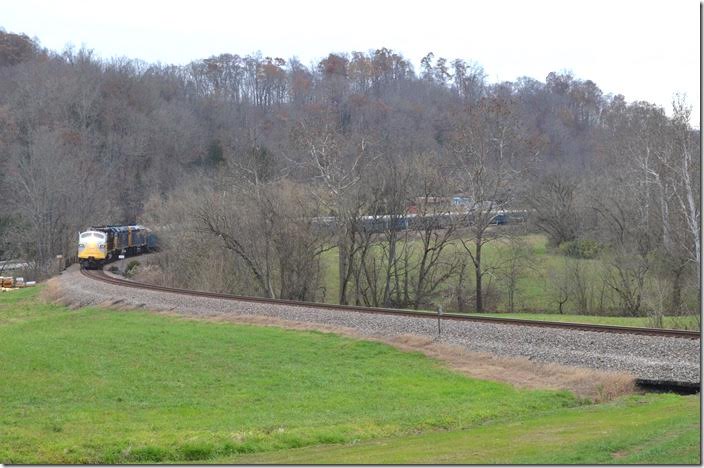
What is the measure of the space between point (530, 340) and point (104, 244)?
38.1m

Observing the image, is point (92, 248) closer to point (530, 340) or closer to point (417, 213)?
point (417, 213)

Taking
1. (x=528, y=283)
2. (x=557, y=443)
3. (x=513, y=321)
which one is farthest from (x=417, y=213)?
(x=557, y=443)

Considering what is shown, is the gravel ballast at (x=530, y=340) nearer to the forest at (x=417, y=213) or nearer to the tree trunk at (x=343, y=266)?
the forest at (x=417, y=213)

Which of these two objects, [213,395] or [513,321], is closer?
[213,395]

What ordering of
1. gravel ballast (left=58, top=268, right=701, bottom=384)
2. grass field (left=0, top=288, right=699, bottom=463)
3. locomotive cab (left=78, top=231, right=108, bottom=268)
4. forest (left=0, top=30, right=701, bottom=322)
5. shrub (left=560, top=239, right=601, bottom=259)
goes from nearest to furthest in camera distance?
grass field (left=0, top=288, right=699, bottom=463) → gravel ballast (left=58, top=268, right=701, bottom=384) → forest (left=0, top=30, right=701, bottom=322) → locomotive cab (left=78, top=231, right=108, bottom=268) → shrub (left=560, top=239, right=601, bottom=259)

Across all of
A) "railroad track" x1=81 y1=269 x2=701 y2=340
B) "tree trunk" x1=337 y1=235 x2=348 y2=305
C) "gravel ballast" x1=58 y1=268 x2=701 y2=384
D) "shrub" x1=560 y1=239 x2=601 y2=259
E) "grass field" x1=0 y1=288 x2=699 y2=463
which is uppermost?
"shrub" x1=560 y1=239 x2=601 y2=259

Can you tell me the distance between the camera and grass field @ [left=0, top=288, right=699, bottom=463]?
48.1 feet

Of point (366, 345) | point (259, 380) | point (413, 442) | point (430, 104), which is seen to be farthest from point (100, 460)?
point (430, 104)

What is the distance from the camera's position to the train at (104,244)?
183ft

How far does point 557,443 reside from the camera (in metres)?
13.8

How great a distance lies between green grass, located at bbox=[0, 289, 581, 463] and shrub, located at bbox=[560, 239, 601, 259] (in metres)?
35.4

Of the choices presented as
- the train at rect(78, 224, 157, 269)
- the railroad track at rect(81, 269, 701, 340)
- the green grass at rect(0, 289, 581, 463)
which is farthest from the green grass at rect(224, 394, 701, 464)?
the train at rect(78, 224, 157, 269)

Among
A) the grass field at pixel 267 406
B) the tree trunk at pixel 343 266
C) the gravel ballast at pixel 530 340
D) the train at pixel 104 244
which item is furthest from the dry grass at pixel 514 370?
the train at pixel 104 244

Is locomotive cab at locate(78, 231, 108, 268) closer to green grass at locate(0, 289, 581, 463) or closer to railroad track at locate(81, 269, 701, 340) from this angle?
railroad track at locate(81, 269, 701, 340)
